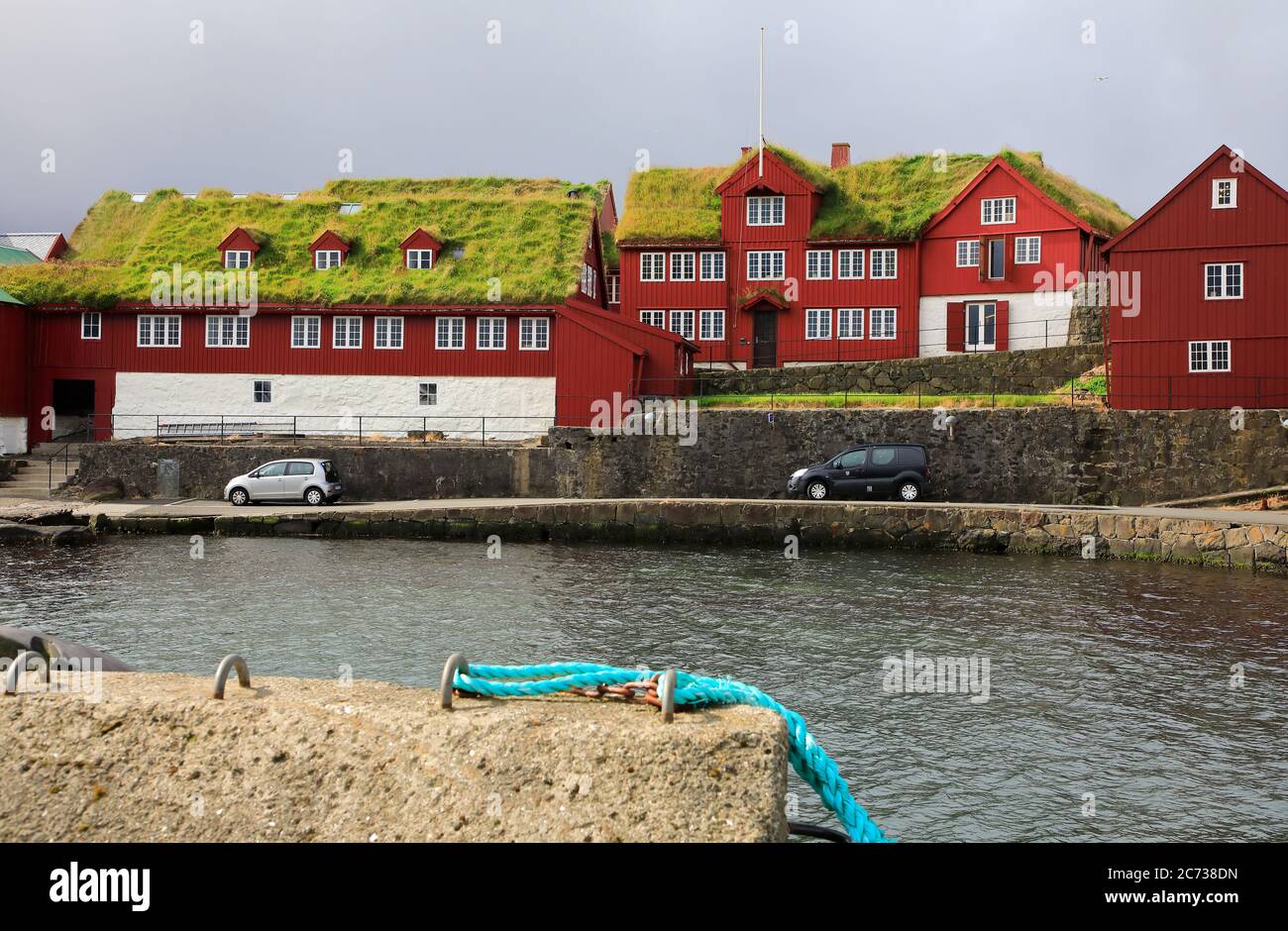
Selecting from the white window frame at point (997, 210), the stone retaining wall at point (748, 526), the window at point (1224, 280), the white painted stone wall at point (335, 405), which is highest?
the white window frame at point (997, 210)

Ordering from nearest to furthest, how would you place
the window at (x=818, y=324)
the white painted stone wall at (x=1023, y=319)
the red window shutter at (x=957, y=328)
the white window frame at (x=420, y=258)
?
1. the white window frame at (x=420, y=258)
2. the white painted stone wall at (x=1023, y=319)
3. the red window shutter at (x=957, y=328)
4. the window at (x=818, y=324)

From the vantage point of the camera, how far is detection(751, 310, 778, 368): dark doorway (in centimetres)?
Answer: 4938

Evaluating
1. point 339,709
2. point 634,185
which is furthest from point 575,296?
point 339,709

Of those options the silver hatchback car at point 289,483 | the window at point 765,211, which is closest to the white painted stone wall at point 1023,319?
the window at point 765,211

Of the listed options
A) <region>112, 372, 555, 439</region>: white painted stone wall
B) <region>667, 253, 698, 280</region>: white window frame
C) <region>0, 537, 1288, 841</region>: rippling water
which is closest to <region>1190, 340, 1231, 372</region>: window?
<region>0, 537, 1288, 841</region>: rippling water

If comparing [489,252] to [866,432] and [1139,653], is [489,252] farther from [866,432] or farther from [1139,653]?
[1139,653]

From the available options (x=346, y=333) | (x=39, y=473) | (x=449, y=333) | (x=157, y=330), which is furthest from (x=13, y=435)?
(x=449, y=333)

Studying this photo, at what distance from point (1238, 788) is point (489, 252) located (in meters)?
38.4

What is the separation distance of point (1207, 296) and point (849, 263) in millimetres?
17617

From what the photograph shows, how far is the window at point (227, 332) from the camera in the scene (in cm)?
4272

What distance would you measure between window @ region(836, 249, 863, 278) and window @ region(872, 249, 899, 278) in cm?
62

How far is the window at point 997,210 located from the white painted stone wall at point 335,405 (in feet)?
70.1

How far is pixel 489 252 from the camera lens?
4450 cm

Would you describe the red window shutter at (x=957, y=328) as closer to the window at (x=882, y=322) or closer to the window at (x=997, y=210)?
the window at (x=882, y=322)
